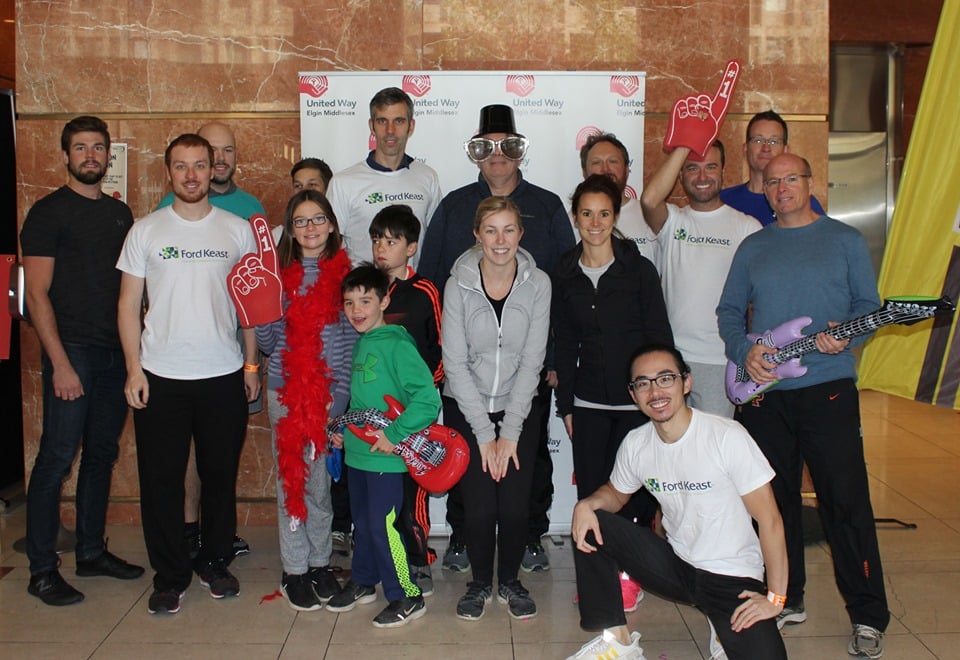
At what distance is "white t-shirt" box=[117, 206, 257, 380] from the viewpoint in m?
3.53

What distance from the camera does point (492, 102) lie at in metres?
4.59

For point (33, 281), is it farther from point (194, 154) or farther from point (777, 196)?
point (777, 196)

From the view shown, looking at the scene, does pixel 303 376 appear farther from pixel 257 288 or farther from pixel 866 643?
pixel 866 643

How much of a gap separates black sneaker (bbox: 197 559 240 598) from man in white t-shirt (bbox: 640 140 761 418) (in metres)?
1.97

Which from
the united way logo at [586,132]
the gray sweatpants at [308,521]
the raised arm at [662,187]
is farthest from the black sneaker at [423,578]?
the united way logo at [586,132]

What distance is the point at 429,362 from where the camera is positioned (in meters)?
3.83

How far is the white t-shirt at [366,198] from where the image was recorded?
13.7ft

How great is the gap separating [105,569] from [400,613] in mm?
1364

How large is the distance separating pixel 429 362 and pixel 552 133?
56.6 inches

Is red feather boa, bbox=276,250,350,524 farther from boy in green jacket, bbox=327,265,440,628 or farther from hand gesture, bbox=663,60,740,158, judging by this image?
hand gesture, bbox=663,60,740,158

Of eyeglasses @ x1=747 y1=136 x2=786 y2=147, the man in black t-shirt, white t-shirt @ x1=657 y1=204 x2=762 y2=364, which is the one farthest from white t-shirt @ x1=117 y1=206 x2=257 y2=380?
eyeglasses @ x1=747 y1=136 x2=786 y2=147

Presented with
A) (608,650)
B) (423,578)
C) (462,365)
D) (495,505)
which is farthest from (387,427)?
(608,650)

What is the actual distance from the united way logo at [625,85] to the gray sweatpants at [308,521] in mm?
2184

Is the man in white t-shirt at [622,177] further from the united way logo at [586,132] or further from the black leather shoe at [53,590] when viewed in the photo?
the black leather shoe at [53,590]
